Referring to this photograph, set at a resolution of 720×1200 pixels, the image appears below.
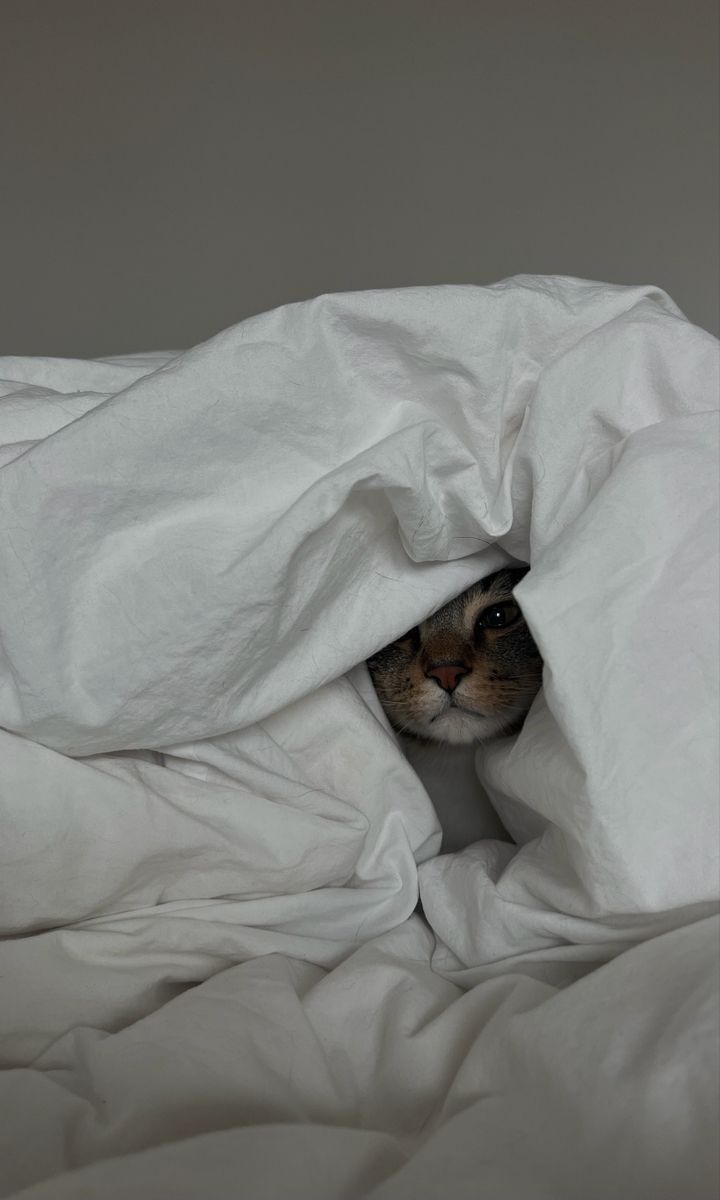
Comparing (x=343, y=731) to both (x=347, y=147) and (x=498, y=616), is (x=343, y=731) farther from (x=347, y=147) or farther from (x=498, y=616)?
(x=347, y=147)

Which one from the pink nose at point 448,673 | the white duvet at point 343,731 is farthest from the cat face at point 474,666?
the white duvet at point 343,731

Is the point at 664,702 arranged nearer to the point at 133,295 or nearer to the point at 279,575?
the point at 279,575

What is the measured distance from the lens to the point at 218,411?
685 millimetres

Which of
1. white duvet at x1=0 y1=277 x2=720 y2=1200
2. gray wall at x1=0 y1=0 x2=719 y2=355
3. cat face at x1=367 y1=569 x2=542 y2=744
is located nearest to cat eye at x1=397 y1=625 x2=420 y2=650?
cat face at x1=367 y1=569 x2=542 y2=744

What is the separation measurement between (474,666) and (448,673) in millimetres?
28

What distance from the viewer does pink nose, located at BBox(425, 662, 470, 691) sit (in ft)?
3.40

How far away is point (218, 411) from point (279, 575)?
0.11m

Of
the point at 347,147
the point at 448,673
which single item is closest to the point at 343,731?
the point at 448,673

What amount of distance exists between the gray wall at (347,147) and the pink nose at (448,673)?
0.98m

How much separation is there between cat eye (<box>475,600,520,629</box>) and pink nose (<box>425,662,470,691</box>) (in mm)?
45

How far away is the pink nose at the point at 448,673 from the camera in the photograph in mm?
1035

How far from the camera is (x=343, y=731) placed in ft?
2.60

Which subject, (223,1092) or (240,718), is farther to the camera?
(240,718)

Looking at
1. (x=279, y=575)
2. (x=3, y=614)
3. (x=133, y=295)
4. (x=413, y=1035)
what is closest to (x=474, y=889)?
(x=413, y=1035)
